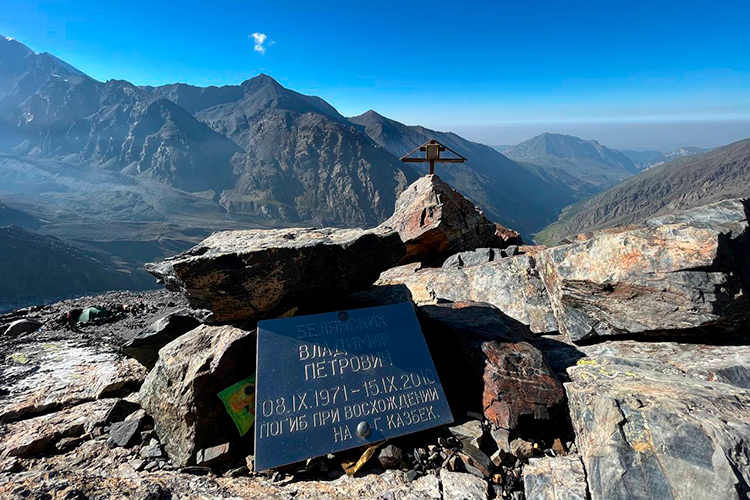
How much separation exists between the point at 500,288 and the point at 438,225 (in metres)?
4.58

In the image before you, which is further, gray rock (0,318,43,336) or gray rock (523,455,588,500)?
gray rock (0,318,43,336)

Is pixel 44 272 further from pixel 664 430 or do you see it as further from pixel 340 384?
pixel 664 430

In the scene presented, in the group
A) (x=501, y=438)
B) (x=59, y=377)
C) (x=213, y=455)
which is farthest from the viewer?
(x=59, y=377)

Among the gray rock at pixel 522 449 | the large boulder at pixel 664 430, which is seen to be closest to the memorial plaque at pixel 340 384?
the gray rock at pixel 522 449

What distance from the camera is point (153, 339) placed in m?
7.84

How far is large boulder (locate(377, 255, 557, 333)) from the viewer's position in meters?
8.71

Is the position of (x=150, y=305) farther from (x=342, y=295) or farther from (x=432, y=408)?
(x=432, y=408)

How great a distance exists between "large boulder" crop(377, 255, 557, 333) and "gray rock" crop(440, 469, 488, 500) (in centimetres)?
427

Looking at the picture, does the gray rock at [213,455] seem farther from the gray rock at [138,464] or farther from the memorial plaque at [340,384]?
the gray rock at [138,464]

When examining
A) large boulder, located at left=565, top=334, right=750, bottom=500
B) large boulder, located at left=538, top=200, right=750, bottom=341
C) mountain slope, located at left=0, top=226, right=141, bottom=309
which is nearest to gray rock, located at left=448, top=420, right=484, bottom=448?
large boulder, located at left=565, top=334, right=750, bottom=500

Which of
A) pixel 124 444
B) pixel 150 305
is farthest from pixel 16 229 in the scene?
pixel 124 444

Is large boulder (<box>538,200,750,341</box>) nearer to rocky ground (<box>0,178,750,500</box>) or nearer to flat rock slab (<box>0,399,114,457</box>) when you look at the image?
rocky ground (<box>0,178,750,500</box>)

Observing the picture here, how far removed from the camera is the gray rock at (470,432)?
18.3 feet

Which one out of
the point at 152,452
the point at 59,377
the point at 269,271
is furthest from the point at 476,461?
the point at 59,377
